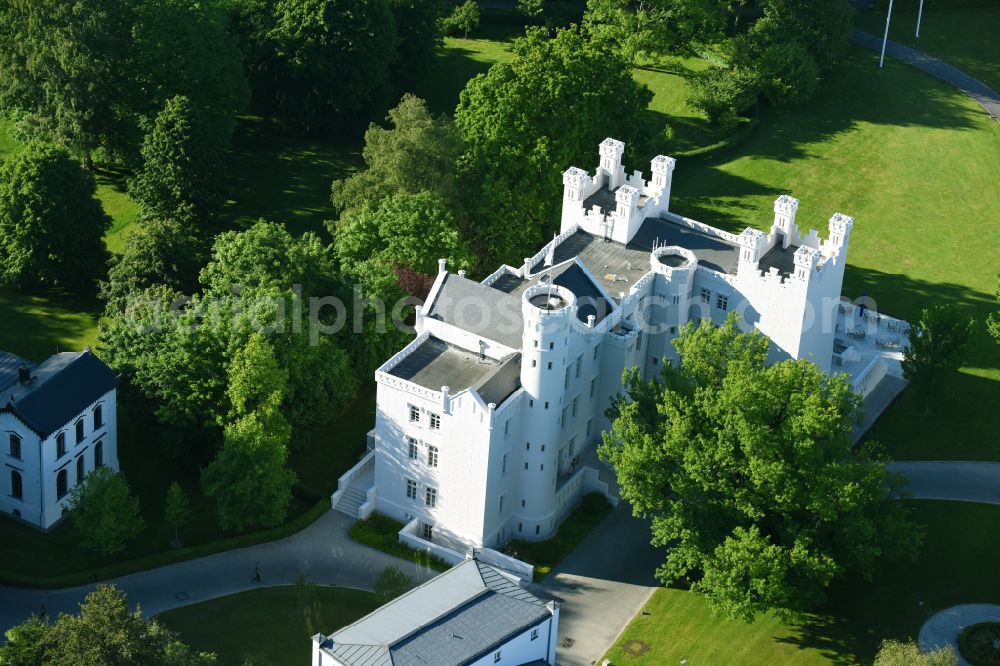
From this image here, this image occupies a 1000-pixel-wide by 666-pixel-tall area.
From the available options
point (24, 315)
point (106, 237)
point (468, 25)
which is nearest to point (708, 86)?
point (468, 25)

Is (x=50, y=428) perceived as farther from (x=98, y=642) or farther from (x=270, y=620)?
(x=98, y=642)

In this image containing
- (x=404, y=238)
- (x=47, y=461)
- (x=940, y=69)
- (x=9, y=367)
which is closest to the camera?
(x=47, y=461)

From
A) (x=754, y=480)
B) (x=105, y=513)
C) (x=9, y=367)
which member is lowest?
(x=105, y=513)

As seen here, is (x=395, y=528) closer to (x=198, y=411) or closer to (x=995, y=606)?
(x=198, y=411)

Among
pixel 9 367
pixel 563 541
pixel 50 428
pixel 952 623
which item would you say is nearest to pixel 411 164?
pixel 563 541

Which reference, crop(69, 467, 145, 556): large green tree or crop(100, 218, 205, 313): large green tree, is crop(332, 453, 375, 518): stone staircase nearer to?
crop(69, 467, 145, 556): large green tree

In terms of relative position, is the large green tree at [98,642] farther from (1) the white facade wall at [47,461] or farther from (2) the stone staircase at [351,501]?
(2) the stone staircase at [351,501]
